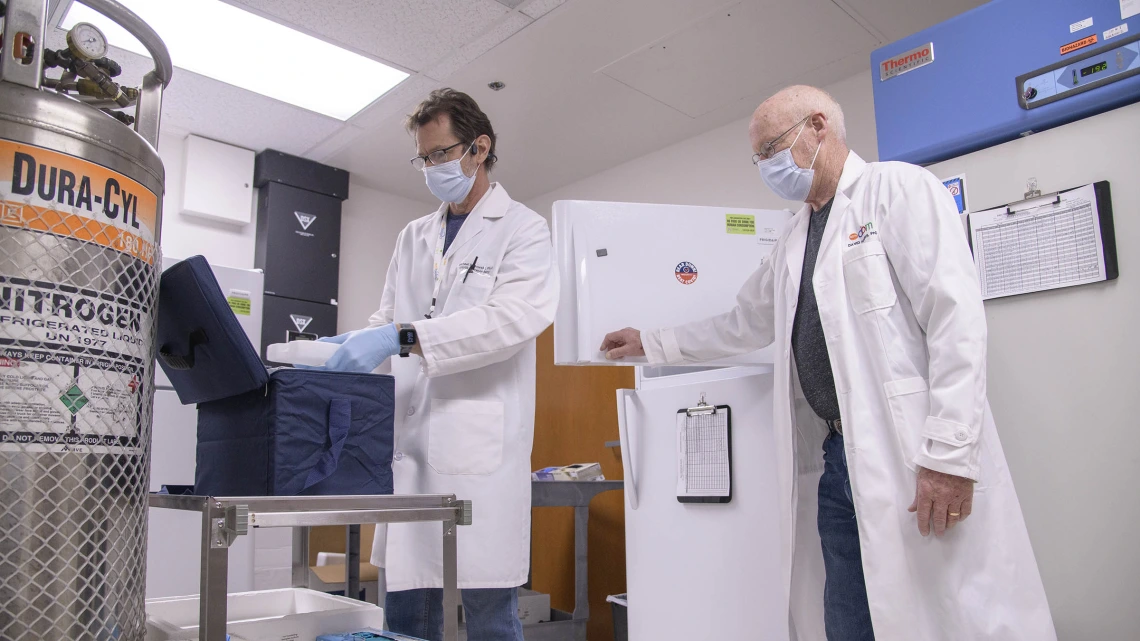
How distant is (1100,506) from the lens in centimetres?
142

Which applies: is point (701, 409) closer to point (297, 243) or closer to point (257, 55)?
point (257, 55)

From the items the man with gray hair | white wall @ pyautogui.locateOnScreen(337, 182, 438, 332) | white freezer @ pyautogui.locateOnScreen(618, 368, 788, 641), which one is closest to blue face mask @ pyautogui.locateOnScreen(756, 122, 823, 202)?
the man with gray hair

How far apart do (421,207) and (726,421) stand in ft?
11.5

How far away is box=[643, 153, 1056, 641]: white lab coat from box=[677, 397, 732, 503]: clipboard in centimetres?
32

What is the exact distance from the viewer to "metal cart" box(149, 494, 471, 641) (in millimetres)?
855

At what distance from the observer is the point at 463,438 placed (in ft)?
5.14

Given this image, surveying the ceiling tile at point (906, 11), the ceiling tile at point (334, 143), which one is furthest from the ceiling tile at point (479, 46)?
the ceiling tile at point (906, 11)

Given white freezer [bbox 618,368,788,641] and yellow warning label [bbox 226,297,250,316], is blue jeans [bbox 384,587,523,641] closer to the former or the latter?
white freezer [bbox 618,368,788,641]

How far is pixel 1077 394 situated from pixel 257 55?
312cm

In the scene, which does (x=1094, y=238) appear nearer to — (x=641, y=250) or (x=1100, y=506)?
(x=1100, y=506)

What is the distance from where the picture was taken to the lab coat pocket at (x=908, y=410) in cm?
137

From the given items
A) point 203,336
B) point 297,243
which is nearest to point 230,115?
point 297,243

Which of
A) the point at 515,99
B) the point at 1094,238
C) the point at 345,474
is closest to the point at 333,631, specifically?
the point at 345,474

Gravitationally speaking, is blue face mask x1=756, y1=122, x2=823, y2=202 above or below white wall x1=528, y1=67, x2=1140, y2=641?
above
